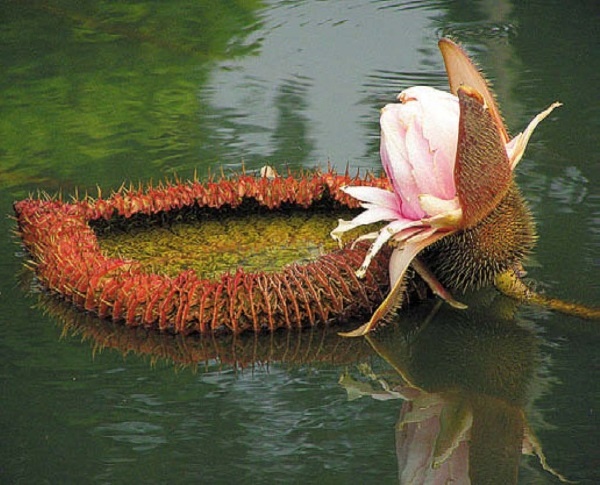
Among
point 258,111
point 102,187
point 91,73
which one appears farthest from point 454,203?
point 91,73

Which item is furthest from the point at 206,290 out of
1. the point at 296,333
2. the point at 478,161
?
the point at 478,161

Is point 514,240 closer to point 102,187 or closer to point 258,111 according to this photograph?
point 102,187

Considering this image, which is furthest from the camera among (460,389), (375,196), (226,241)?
(226,241)

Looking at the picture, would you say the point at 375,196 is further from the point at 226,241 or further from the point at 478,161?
the point at 226,241

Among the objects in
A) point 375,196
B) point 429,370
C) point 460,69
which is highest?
point 460,69

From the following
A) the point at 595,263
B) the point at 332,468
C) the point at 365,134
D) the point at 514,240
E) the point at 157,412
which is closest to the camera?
the point at 332,468

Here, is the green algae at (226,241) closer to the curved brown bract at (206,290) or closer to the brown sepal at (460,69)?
the curved brown bract at (206,290)

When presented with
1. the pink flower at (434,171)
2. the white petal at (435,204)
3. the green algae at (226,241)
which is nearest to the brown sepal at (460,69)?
the pink flower at (434,171)
